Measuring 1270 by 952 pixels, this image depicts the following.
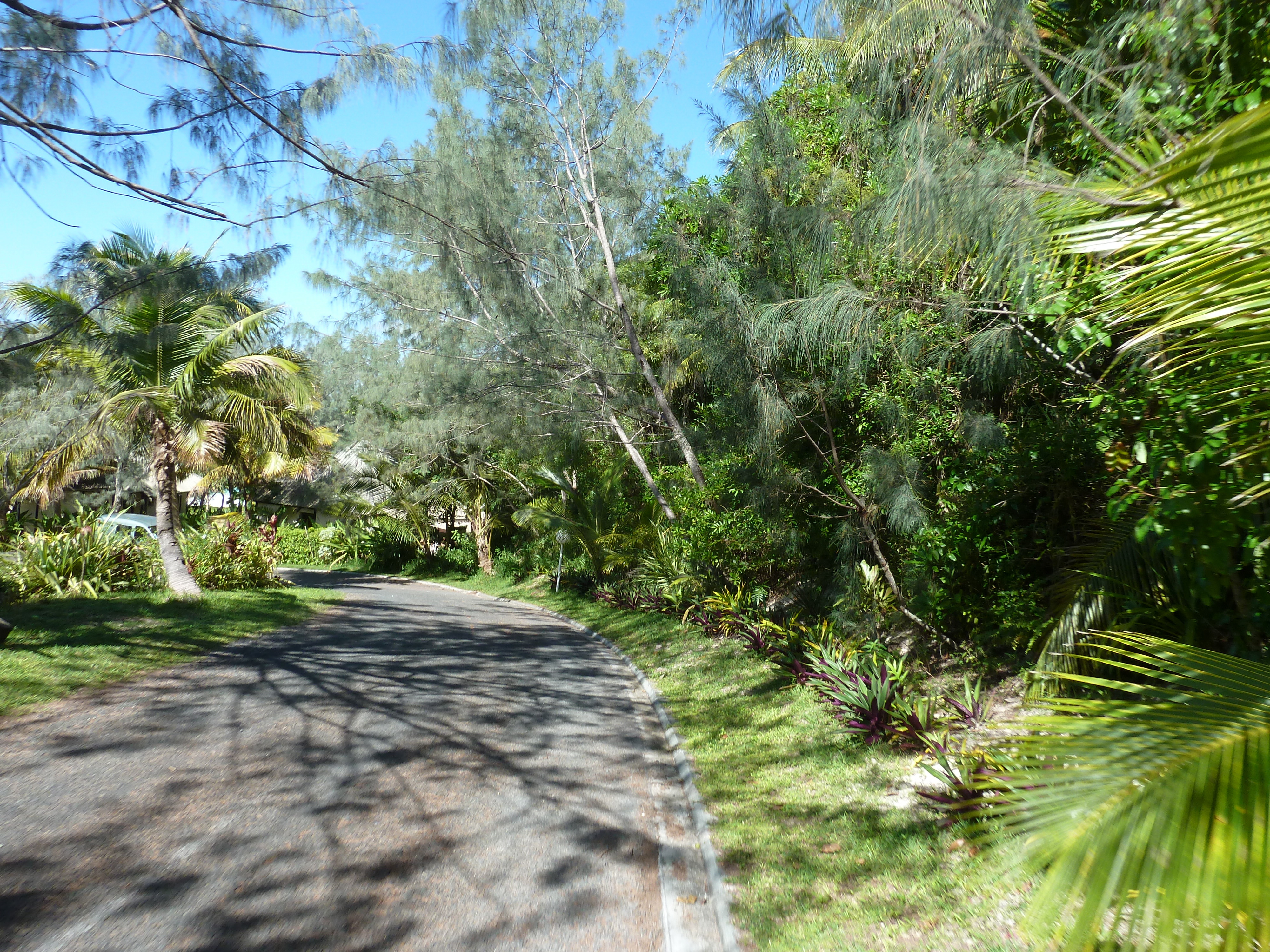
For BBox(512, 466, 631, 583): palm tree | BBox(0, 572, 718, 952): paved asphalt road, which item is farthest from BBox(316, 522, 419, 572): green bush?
BBox(0, 572, 718, 952): paved asphalt road

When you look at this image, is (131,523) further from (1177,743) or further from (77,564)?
(1177,743)

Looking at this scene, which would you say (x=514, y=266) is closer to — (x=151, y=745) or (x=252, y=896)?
(x=151, y=745)

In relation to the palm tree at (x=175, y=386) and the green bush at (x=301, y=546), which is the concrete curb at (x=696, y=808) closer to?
the palm tree at (x=175, y=386)

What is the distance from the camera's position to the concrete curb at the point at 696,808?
390 cm

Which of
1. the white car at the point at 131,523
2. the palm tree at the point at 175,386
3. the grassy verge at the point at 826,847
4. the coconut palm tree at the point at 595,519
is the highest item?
the palm tree at the point at 175,386

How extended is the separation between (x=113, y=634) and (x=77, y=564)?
4.14 meters

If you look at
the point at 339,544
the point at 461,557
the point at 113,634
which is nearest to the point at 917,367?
the point at 113,634

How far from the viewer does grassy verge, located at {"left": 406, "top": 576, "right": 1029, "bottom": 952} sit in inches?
143

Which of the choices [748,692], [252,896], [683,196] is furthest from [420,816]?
[683,196]

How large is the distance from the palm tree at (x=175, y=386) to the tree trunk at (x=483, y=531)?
29.9 feet

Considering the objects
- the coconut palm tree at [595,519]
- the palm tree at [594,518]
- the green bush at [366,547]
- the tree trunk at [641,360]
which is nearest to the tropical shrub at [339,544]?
the green bush at [366,547]

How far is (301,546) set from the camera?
33.5 metres

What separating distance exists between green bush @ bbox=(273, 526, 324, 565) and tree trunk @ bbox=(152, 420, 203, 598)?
18.8 m

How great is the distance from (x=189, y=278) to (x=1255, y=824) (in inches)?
339
